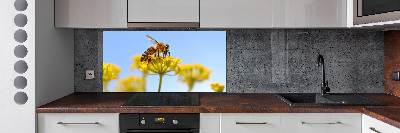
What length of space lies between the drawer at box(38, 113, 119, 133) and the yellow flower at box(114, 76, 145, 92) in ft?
2.49

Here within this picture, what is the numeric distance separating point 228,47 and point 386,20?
1150mm

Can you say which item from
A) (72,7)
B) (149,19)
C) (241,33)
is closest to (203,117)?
(149,19)

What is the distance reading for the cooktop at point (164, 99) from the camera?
2.38 metres

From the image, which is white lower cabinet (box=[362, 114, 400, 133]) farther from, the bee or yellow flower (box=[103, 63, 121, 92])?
yellow flower (box=[103, 63, 121, 92])

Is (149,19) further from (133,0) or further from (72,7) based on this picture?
(72,7)

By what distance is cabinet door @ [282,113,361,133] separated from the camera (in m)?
2.26

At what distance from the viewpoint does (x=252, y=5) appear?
258cm

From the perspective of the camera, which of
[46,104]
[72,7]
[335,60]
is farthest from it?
[335,60]

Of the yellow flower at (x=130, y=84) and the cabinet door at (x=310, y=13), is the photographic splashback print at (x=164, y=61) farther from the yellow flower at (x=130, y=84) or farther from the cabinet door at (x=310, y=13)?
the cabinet door at (x=310, y=13)

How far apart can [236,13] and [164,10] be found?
468 millimetres

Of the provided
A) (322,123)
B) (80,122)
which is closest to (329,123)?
(322,123)

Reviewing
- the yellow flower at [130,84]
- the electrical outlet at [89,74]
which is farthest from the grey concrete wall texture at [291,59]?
the yellow flower at [130,84]

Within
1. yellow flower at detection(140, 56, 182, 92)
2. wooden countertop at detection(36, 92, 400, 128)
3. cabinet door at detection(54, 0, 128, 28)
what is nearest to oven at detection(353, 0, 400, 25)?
wooden countertop at detection(36, 92, 400, 128)

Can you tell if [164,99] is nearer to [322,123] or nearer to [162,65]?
[162,65]
